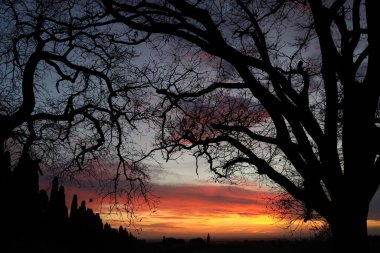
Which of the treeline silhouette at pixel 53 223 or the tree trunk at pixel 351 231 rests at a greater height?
the treeline silhouette at pixel 53 223

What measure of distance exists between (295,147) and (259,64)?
6.56ft

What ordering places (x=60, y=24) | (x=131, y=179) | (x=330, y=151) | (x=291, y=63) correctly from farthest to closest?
(x=131, y=179) → (x=60, y=24) → (x=291, y=63) → (x=330, y=151)

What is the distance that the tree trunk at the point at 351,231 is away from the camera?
813cm

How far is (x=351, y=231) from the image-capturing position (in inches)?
322

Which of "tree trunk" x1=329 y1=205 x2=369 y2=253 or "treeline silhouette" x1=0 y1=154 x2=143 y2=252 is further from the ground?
"treeline silhouette" x1=0 y1=154 x2=143 y2=252

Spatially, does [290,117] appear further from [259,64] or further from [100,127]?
[100,127]

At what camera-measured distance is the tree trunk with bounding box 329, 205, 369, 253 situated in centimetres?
813

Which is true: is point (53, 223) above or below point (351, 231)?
above

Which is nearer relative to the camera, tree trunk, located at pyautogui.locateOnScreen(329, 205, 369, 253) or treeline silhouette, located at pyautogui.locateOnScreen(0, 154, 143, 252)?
tree trunk, located at pyautogui.locateOnScreen(329, 205, 369, 253)

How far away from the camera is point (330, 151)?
28.7 feet

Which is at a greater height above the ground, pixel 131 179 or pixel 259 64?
pixel 259 64

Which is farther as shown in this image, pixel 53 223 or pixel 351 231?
pixel 53 223

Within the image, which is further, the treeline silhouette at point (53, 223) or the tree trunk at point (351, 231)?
the treeline silhouette at point (53, 223)

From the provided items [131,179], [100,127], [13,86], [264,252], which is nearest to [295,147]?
[131,179]
